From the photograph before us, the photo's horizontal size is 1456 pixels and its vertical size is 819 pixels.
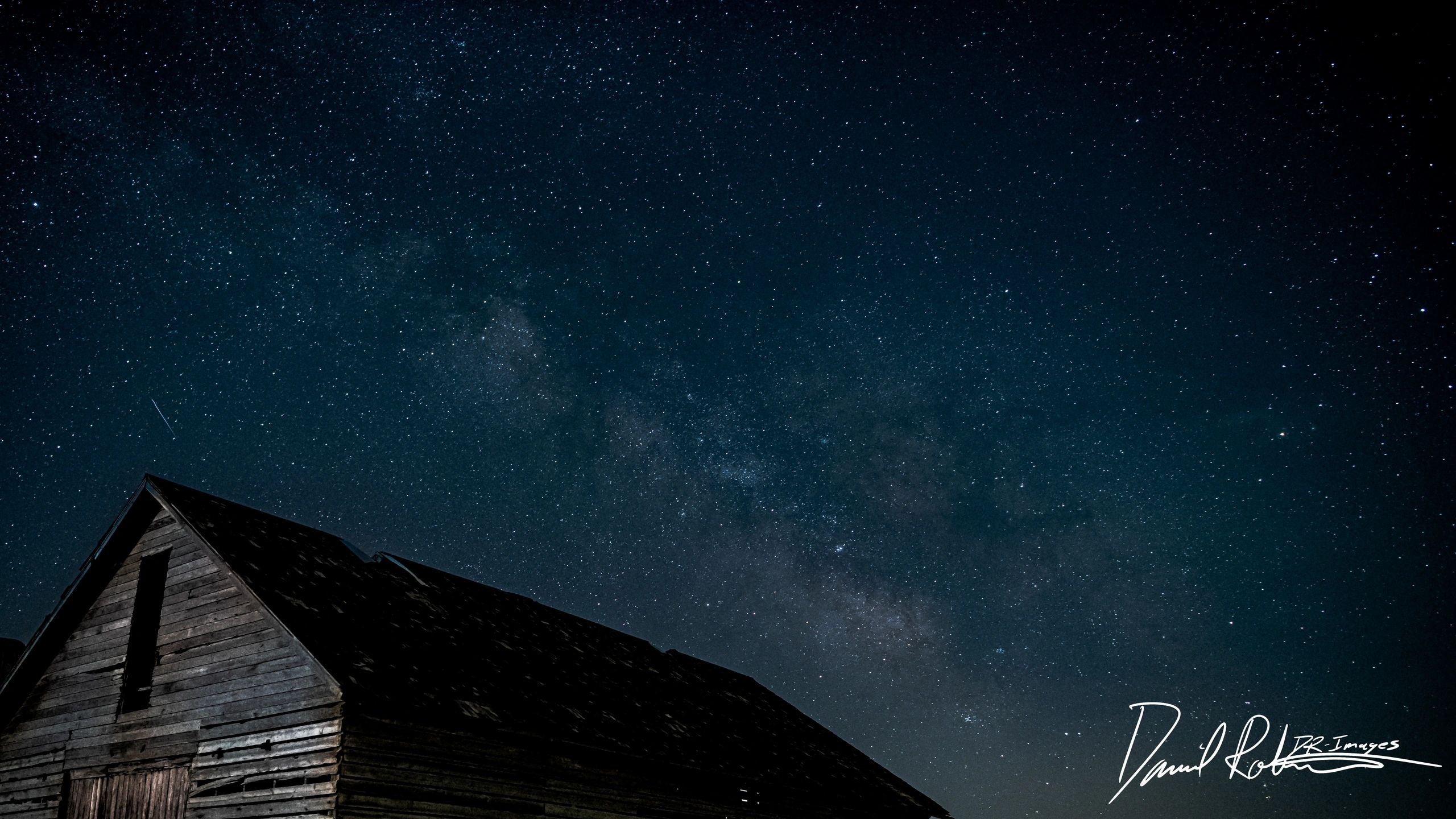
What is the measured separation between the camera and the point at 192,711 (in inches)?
427

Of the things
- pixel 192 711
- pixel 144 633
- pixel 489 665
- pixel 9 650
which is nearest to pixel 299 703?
pixel 192 711

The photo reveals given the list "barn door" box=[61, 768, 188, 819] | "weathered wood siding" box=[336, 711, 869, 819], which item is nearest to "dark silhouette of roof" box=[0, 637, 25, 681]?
"barn door" box=[61, 768, 188, 819]

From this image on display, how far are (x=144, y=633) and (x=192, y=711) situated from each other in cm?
189

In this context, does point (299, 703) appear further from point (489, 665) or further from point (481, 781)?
point (489, 665)

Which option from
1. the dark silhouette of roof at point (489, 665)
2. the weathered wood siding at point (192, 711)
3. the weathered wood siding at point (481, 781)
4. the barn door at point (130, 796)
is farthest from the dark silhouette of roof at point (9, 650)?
the weathered wood siding at point (481, 781)

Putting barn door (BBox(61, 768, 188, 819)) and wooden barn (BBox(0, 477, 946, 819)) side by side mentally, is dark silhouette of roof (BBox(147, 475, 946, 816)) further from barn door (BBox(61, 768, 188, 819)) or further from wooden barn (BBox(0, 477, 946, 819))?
barn door (BBox(61, 768, 188, 819))

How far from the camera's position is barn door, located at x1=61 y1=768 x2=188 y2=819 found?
10.6 meters

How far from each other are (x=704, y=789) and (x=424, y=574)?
19.2ft

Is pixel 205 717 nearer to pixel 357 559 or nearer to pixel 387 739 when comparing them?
pixel 387 739

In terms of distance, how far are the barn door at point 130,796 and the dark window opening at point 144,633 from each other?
0.93 m

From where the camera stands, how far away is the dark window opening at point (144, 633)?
11656 millimetres

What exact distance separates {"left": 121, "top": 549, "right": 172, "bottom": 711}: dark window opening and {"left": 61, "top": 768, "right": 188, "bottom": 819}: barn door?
927 mm

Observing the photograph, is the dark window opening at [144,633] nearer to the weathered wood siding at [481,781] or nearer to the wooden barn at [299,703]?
the wooden barn at [299,703]

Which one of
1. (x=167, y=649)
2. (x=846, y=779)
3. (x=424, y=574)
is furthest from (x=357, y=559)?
(x=846, y=779)
